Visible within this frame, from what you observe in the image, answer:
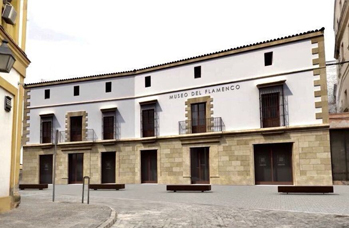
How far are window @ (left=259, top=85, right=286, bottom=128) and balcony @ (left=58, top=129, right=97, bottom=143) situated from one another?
42.7 feet

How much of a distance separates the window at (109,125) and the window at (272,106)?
11354mm

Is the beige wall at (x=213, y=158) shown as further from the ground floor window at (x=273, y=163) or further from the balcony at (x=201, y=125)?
the balcony at (x=201, y=125)

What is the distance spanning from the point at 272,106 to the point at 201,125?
4799 mm

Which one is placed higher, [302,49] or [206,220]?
[302,49]

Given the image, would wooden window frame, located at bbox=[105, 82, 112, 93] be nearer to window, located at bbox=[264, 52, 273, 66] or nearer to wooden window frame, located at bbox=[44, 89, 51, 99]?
wooden window frame, located at bbox=[44, 89, 51, 99]

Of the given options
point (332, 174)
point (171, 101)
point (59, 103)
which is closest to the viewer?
point (332, 174)

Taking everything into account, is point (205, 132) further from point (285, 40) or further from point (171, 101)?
point (285, 40)

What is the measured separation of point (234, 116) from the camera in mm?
22328

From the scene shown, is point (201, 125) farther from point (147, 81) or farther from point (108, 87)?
point (108, 87)

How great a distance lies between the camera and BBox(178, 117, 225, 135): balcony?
22.8 metres

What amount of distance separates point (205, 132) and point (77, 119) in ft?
36.4

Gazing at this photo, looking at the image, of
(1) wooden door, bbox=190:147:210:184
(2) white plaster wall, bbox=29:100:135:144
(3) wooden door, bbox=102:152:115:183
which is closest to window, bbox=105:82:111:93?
(2) white plaster wall, bbox=29:100:135:144

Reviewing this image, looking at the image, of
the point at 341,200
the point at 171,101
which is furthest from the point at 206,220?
the point at 171,101

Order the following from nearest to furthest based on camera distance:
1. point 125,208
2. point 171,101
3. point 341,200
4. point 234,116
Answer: point 125,208 → point 341,200 → point 234,116 → point 171,101
